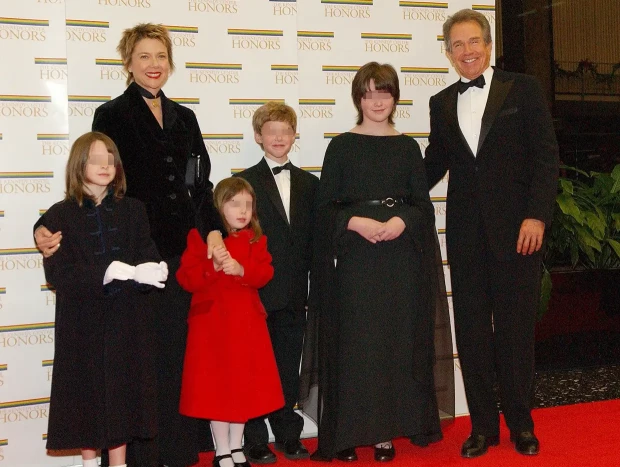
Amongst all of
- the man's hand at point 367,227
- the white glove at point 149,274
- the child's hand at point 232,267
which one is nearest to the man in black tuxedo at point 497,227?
the man's hand at point 367,227

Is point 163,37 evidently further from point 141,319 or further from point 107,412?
point 107,412

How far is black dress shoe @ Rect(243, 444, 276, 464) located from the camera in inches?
144

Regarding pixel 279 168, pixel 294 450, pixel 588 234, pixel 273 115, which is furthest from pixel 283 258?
pixel 588 234

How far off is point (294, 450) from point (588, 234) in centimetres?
331

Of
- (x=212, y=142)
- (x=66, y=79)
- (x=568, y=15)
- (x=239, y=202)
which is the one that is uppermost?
(x=568, y=15)

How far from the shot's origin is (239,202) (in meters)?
3.51

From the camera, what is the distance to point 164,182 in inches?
135

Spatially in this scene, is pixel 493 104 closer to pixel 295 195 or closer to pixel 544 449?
pixel 295 195

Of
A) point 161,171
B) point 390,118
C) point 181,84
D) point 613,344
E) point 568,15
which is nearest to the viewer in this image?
point 161,171

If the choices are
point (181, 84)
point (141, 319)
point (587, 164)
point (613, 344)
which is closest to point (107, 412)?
point (141, 319)

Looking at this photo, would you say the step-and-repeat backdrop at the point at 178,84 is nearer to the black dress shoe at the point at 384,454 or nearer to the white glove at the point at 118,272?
the black dress shoe at the point at 384,454

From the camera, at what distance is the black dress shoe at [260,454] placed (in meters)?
3.65

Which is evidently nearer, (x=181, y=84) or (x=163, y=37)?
(x=163, y=37)

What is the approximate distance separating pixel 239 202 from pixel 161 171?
1.21 ft
